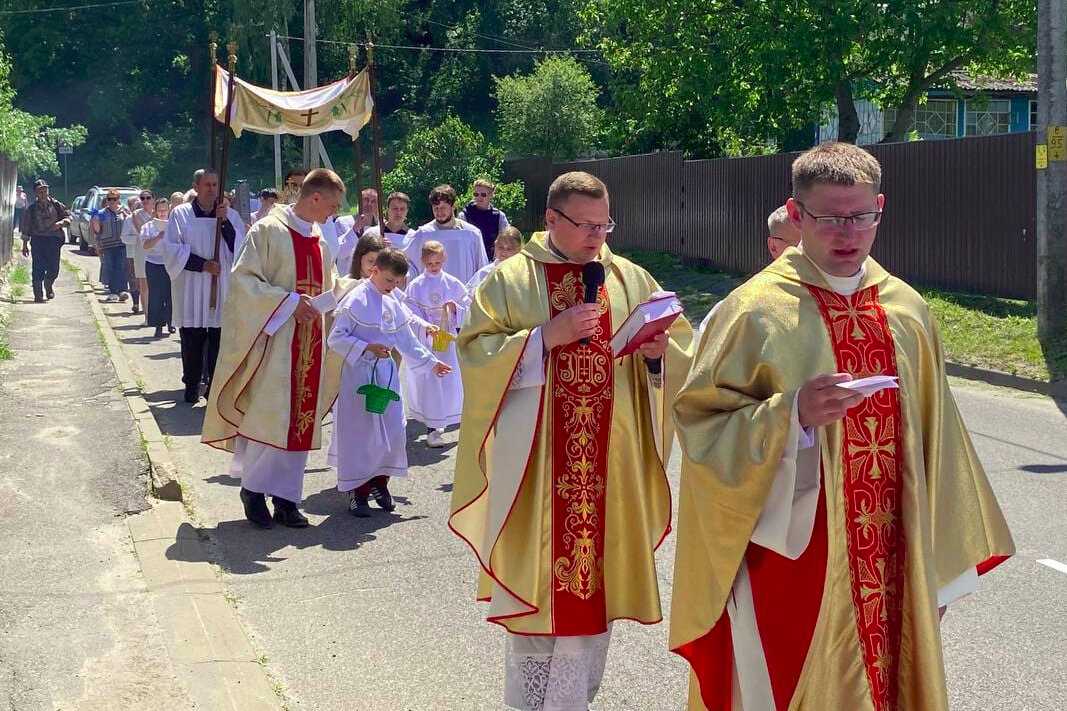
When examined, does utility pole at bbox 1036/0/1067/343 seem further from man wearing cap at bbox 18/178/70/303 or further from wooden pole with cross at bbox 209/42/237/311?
man wearing cap at bbox 18/178/70/303

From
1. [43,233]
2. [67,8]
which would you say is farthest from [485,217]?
[67,8]

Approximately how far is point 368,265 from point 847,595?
5.23 meters

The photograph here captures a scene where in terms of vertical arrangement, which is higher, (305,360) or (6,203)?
(6,203)

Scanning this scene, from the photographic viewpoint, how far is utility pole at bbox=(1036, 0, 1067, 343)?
13188 mm

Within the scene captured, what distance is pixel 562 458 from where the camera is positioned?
430 centimetres

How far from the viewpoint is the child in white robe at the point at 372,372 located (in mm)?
7617

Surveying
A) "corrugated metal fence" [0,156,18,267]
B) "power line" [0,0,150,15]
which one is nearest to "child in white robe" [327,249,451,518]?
"corrugated metal fence" [0,156,18,267]

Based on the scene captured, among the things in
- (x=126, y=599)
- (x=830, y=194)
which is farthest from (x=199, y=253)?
(x=830, y=194)

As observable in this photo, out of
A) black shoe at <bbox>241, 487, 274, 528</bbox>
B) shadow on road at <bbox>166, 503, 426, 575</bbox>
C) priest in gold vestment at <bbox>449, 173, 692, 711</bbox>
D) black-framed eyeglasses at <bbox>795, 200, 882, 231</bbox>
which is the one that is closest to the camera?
black-framed eyeglasses at <bbox>795, 200, 882, 231</bbox>

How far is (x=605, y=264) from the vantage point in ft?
14.4

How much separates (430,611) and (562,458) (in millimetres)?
1963

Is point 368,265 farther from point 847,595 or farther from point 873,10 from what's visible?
point 873,10

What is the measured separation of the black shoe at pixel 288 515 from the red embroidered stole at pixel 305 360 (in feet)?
1.13

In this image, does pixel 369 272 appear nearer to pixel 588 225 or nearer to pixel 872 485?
pixel 588 225
